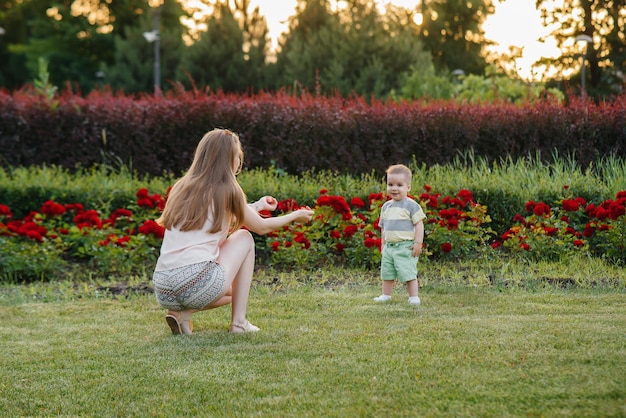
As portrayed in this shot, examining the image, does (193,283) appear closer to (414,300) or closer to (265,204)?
(265,204)

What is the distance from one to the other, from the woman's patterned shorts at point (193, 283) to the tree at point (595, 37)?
80.8 ft

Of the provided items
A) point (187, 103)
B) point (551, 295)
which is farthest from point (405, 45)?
point (551, 295)

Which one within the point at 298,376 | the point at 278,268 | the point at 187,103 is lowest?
the point at 278,268

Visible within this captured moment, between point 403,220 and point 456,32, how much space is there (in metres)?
37.1

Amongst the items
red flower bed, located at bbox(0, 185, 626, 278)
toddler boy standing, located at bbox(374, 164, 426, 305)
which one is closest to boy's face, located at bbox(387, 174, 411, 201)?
toddler boy standing, located at bbox(374, 164, 426, 305)

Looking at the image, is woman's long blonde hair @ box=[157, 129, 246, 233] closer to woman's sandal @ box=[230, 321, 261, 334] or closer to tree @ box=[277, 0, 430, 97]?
woman's sandal @ box=[230, 321, 261, 334]

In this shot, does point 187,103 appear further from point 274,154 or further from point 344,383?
point 344,383

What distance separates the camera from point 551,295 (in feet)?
19.4

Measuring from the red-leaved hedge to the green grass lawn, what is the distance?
194 inches

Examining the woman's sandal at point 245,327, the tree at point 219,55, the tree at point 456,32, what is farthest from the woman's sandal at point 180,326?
the tree at point 456,32

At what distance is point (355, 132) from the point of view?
1079 centimetres

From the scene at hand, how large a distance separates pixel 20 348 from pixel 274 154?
634 centimetres

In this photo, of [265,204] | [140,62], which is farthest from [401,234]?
[140,62]

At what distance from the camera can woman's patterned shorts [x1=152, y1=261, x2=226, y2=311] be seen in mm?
4820
